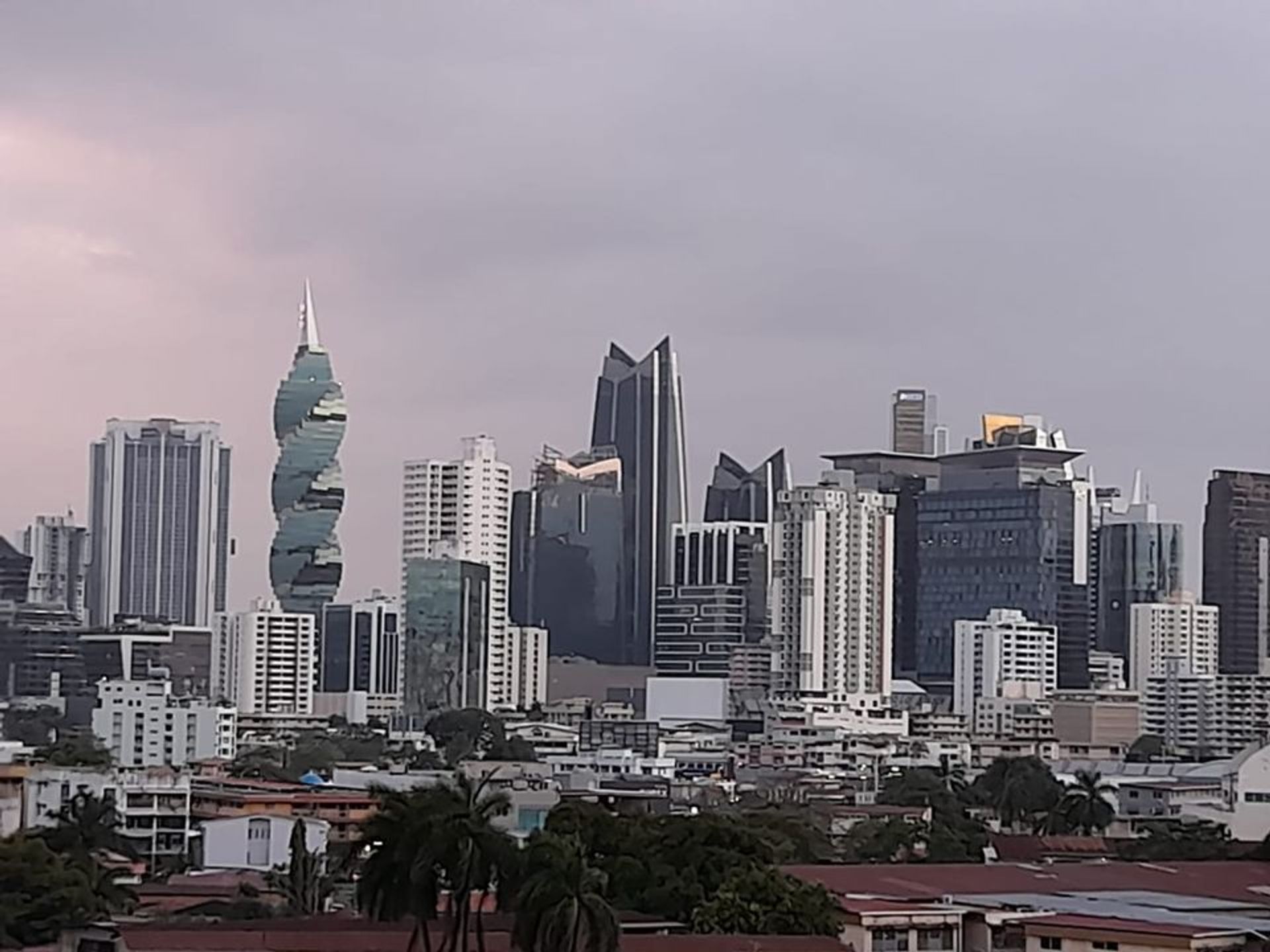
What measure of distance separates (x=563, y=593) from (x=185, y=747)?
76970 mm

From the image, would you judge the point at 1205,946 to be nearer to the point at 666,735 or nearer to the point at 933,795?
the point at 933,795

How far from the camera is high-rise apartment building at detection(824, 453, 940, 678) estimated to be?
501 feet

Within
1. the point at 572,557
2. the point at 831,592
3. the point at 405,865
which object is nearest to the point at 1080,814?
the point at 405,865

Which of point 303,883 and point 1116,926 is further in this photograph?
point 303,883

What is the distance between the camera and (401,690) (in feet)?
458

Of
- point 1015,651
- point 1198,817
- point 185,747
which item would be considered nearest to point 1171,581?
point 1015,651

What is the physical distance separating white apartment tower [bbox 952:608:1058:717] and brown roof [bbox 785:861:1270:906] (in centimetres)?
9131

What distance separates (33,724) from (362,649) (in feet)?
149

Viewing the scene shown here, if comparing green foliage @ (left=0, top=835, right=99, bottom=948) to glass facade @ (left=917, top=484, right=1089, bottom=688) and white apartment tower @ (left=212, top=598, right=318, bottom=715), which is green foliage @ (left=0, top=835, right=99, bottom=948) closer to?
white apartment tower @ (left=212, top=598, right=318, bottom=715)

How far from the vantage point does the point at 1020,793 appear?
216ft

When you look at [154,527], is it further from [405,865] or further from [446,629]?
[405,865]

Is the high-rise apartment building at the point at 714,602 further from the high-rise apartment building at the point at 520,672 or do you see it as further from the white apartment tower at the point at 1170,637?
the white apartment tower at the point at 1170,637

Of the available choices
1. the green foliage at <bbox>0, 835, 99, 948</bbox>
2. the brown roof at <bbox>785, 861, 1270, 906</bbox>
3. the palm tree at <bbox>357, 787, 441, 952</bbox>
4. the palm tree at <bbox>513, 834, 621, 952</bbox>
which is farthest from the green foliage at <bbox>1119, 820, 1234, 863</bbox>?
the palm tree at <bbox>513, 834, 621, 952</bbox>

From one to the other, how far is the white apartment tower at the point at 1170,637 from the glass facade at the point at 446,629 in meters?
34.7
